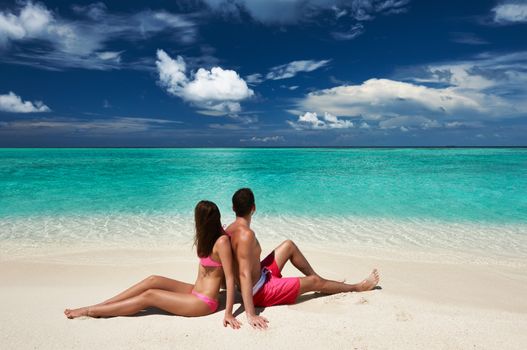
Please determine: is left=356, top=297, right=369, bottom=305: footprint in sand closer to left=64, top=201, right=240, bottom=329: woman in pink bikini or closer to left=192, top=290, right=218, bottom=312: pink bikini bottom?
left=64, top=201, right=240, bottom=329: woman in pink bikini

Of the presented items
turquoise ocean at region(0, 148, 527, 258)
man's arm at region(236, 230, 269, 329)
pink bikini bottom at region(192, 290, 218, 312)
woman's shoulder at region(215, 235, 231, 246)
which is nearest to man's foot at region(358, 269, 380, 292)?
man's arm at region(236, 230, 269, 329)

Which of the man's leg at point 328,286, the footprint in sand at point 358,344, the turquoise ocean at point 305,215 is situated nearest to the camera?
the footprint in sand at point 358,344

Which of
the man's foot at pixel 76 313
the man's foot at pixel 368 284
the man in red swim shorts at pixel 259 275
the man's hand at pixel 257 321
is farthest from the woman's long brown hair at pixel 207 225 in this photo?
the man's foot at pixel 368 284

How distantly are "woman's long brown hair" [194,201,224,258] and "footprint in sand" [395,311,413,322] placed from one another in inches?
82.6

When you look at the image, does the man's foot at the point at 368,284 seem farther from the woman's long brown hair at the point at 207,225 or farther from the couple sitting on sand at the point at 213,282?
the woman's long brown hair at the point at 207,225

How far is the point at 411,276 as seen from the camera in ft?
18.4

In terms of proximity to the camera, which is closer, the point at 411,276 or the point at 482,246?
the point at 411,276

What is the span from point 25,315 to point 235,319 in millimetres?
2319

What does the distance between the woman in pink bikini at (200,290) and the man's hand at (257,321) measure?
5.2 inches

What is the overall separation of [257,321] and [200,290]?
0.73m

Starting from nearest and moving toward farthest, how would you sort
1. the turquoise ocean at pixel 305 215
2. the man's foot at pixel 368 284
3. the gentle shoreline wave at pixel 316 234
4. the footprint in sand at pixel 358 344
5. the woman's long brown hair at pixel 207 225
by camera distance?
the footprint in sand at pixel 358 344
the woman's long brown hair at pixel 207 225
the man's foot at pixel 368 284
the gentle shoreline wave at pixel 316 234
the turquoise ocean at pixel 305 215

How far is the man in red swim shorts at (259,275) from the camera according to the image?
3688 millimetres

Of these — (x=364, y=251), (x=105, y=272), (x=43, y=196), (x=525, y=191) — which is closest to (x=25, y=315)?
(x=105, y=272)

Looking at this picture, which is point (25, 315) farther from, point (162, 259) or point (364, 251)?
point (364, 251)
